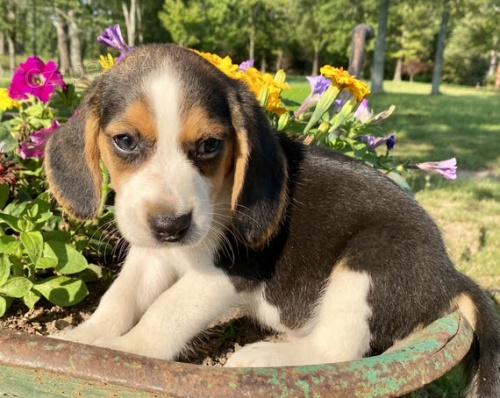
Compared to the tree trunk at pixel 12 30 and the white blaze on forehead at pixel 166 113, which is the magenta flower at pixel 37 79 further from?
the tree trunk at pixel 12 30

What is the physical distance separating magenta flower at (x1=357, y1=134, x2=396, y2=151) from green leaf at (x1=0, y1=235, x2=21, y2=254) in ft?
6.14

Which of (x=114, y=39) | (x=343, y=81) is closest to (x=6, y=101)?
(x=114, y=39)

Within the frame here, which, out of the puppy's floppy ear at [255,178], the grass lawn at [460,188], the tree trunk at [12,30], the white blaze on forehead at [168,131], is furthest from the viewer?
the tree trunk at [12,30]

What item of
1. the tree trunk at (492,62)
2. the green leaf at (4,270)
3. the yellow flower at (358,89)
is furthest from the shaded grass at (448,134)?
the tree trunk at (492,62)

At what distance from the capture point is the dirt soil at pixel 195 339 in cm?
205

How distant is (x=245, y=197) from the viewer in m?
1.89

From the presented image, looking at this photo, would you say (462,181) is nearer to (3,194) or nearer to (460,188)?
(460,188)

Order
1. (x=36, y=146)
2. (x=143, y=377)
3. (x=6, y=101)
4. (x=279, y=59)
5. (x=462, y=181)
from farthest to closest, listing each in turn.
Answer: (x=279, y=59), (x=462, y=181), (x=6, y=101), (x=36, y=146), (x=143, y=377)

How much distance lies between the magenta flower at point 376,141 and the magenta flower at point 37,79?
1.63 m

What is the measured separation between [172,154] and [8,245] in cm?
71

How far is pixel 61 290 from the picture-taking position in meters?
2.03

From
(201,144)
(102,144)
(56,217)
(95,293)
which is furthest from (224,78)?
(95,293)

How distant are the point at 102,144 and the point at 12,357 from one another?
1.05 meters

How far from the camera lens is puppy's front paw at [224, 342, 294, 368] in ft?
5.66
